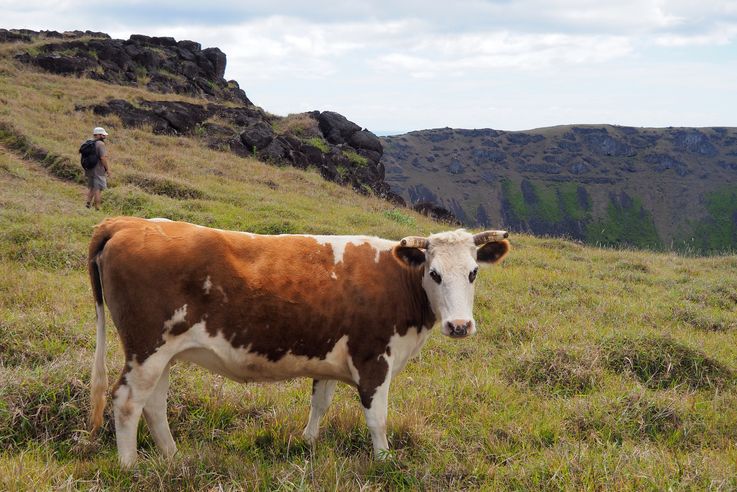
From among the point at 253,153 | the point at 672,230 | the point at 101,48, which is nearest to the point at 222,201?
the point at 253,153

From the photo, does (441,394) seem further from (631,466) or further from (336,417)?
(631,466)

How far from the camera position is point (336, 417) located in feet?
19.1

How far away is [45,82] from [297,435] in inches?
1292

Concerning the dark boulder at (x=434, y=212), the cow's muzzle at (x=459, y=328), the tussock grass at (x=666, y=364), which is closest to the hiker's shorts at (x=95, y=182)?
the tussock grass at (x=666, y=364)

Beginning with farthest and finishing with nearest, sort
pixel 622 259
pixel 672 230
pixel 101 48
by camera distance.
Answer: pixel 672 230 → pixel 101 48 → pixel 622 259

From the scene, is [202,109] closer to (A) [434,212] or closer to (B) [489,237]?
(A) [434,212]

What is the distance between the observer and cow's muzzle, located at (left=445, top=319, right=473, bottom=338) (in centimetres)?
483

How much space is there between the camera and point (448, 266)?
5.27 metres

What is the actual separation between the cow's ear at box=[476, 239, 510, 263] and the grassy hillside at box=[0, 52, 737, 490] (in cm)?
157

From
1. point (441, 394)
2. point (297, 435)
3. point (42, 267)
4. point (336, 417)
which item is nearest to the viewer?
point (297, 435)

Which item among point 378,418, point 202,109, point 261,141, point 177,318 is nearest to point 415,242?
point 378,418

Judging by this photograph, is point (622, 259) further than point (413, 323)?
Yes

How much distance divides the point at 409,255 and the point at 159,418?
8.44 feet

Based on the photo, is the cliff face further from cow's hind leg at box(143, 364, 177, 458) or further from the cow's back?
cow's hind leg at box(143, 364, 177, 458)
